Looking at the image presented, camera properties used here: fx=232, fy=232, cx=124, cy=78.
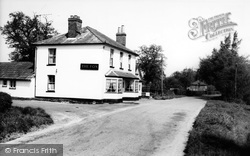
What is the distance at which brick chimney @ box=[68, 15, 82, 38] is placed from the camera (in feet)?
82.6

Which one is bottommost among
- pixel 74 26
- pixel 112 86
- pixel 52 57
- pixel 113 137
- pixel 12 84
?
pixel 113 137

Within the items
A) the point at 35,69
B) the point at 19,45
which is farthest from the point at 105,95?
the point at 19,45

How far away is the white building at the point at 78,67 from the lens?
23.7m

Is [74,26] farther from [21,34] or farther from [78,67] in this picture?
[21,34]

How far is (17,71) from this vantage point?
1097 inches

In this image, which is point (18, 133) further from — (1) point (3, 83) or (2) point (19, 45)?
(2) point (19, 45)

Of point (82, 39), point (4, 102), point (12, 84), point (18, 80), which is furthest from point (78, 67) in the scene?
point (4, 102)

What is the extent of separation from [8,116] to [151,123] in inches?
287

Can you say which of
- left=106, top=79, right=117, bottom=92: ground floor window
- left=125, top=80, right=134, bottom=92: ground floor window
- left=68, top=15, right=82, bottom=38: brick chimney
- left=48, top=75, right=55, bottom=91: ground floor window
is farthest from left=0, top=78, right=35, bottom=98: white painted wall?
left=125, top=80, right=134, bottom=92: ground floor window

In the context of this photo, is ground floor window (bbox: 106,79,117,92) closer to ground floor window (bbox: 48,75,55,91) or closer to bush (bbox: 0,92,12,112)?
ground floor window (bbox: 48,75,55,91)

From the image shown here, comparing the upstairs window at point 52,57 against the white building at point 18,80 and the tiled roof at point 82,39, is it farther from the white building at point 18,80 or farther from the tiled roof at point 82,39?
the white building at point 18,80

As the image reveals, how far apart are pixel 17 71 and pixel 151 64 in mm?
38279

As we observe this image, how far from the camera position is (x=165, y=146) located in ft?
27.7

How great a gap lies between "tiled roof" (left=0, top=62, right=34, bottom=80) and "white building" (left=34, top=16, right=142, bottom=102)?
1785mm
